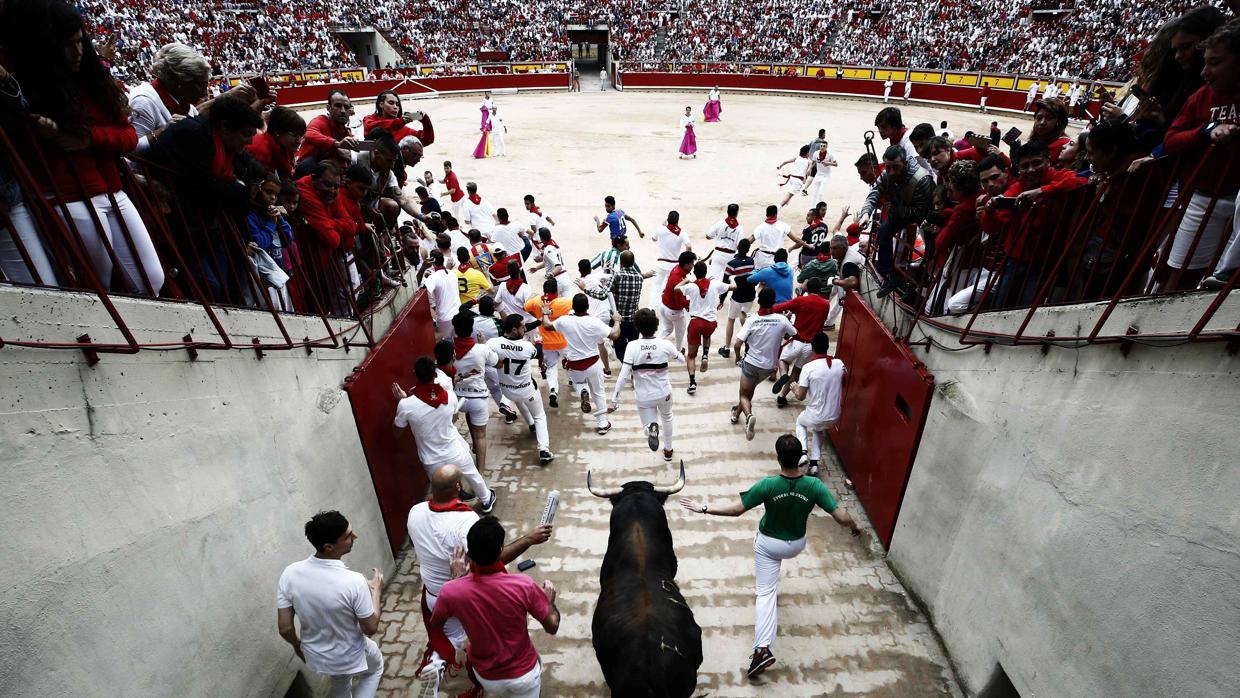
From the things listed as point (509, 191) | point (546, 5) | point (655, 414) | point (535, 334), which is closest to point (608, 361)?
point (535, 334)

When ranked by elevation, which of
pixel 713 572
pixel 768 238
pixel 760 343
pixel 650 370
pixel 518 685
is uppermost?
pixel 768 238

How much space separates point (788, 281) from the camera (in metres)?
9.04

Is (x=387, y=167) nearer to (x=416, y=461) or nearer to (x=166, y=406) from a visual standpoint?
(x=416, y=461)

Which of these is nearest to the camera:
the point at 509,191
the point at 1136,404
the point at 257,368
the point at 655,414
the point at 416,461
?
the point at 1136,404

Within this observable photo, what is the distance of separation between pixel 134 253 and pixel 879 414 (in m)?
6.30

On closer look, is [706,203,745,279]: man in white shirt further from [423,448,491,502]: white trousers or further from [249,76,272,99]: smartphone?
[249,76,272,99]: smartphone

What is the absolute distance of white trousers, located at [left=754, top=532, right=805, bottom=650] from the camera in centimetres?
471

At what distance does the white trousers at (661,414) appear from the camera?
23.1ft

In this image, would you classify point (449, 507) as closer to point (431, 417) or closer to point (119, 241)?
point (431, 417)

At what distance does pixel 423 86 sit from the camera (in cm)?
3828

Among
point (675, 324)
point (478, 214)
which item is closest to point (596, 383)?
point (675, 324)

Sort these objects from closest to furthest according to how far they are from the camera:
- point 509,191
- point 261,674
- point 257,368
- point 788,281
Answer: point 261,674, point 257,368, point 788,281, point 509,191

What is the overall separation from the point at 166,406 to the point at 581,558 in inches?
152

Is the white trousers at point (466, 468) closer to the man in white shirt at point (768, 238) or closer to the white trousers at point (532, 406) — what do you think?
the white trousers at point (532, 406)
